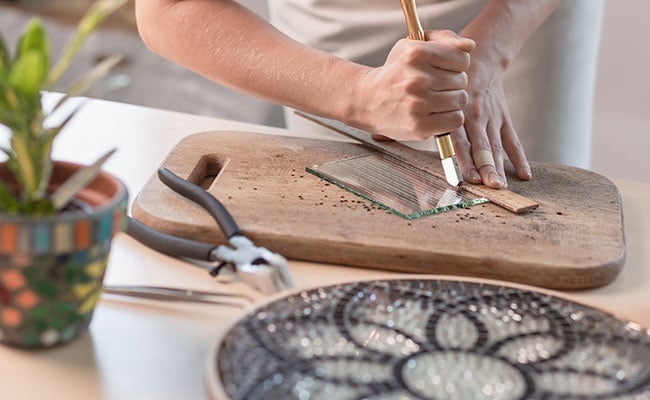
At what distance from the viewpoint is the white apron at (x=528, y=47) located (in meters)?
1.59

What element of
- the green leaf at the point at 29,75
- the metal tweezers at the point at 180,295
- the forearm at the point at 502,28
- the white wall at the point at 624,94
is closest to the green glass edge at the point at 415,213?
the metal tweezers at the point at 180,295

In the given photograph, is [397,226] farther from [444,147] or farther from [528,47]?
[528,47]

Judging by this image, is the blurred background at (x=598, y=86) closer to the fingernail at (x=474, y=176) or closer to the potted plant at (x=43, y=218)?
the fingernail at (x=474, y=176)

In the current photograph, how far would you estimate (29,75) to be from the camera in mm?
676

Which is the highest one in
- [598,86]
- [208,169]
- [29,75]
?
[29,75]

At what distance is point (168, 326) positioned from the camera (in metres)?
0.84

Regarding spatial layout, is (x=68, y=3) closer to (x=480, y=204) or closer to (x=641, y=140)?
(x=641, y=140)

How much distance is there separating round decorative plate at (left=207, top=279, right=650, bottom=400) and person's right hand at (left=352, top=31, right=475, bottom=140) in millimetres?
374

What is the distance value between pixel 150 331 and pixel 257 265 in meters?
0.12

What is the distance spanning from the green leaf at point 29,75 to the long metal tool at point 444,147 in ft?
1.92

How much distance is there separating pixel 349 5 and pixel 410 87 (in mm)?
479

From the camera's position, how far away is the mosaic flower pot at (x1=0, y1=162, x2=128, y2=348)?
70 centimetres

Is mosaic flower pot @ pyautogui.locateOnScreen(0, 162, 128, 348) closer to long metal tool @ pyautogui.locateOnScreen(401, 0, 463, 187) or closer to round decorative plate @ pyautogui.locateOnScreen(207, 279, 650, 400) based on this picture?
round decorative plate @ pyautogui.locateOnScreen(207, 279, 650, 400)

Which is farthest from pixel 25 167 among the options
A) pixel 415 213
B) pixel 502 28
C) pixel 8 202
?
pixel 502 28
